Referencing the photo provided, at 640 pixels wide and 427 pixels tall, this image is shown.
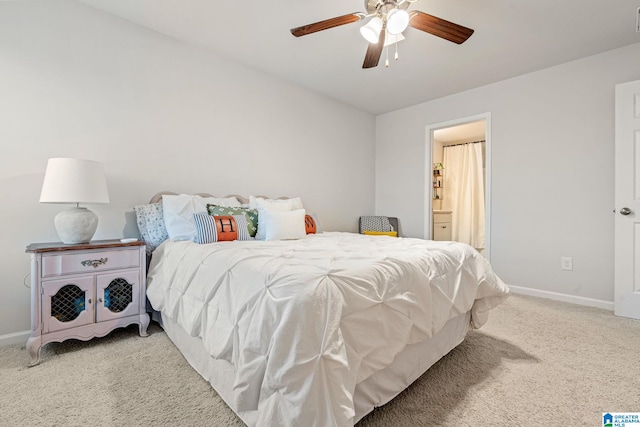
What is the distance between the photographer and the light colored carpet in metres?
1.30

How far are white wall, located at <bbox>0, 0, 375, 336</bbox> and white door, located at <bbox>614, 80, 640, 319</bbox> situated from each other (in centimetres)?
317

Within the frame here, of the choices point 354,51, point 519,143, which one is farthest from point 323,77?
point 519,143

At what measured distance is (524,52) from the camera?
2838mm

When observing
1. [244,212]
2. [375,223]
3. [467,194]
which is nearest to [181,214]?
[244,212]

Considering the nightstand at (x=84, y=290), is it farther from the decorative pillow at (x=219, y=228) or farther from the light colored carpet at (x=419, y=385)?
the decorative pillow at (x=219, y=228)

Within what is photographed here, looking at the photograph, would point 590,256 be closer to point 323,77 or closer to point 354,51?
point 354,51

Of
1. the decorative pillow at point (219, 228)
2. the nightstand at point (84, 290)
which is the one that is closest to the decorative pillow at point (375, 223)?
the decorative pillow at point (219, 228)

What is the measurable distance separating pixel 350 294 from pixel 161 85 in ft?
8.48

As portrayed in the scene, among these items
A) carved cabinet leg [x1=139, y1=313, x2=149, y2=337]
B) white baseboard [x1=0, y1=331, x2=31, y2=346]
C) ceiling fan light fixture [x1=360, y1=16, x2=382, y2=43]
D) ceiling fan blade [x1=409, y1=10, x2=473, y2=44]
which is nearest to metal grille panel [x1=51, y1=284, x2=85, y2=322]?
carved cabinet leg [x1=139, y1=313, x2=149, y2=337]

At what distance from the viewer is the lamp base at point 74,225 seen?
189cm

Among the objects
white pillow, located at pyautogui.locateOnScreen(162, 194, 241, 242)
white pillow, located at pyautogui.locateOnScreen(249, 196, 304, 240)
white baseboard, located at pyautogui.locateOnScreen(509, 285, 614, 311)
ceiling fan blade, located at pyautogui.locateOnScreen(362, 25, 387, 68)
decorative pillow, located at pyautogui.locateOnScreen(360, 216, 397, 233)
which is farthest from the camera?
decorative pillow, located at pyautogui.locateOnScreen(360, 216, 397, 233)

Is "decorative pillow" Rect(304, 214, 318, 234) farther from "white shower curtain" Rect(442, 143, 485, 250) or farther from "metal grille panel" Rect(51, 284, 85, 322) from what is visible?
"white shower curtain" Rect(442, 143, 485, 250)

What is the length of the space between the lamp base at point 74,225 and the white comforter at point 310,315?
0.78 m

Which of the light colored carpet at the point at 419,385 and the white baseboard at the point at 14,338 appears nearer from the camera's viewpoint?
the light colored carpet at the point at 419,385
